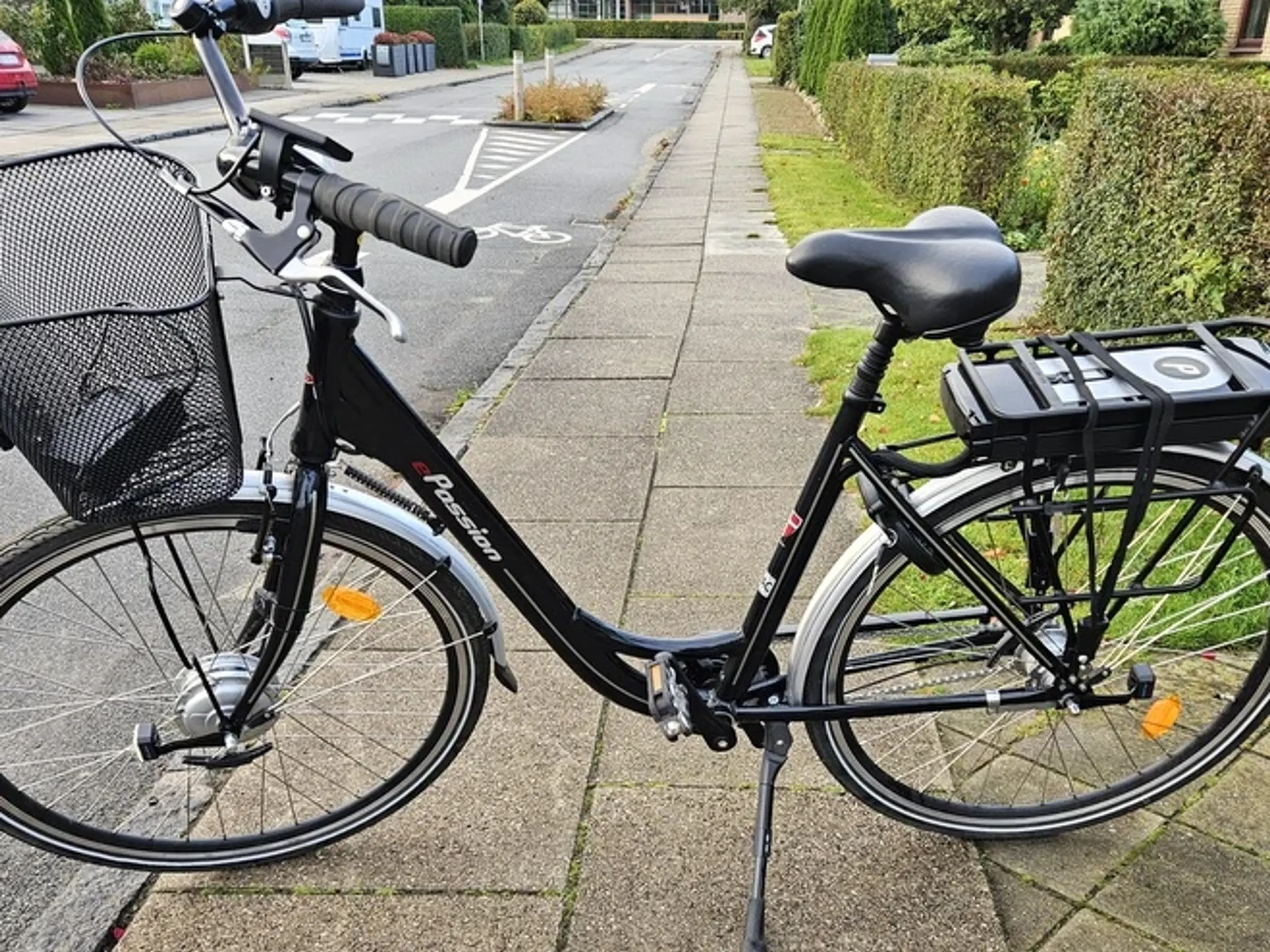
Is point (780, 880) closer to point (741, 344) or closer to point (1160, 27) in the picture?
point (741, 344)

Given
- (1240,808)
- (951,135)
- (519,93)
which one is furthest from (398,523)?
(519,93)

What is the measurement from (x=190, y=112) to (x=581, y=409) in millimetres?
16752

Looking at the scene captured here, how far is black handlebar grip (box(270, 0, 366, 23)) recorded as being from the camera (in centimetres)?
163

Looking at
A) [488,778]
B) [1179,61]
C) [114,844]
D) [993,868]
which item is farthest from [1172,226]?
[1179,61]

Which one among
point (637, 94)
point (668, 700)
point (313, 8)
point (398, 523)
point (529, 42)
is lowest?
point (637, 94)

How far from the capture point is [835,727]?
2.12 meters

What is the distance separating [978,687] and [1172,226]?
304cm

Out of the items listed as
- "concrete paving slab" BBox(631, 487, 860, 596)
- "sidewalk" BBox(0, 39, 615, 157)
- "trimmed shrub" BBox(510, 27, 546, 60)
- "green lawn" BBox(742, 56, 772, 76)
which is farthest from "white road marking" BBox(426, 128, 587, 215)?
"trimmed shrub" BBox(510, 27, 546, 60)

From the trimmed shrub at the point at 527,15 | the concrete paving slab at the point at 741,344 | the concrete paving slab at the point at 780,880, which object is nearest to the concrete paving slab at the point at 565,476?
the concrete paving slab at the point at 741,344

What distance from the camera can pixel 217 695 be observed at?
6.62ft

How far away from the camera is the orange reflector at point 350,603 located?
1.96 meters

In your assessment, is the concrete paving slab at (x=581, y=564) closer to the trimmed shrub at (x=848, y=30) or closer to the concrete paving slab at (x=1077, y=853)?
the concrete paving slab at (x=1077, y=853)

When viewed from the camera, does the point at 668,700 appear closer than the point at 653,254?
Yes

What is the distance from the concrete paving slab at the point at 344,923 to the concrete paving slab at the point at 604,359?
3443mm
